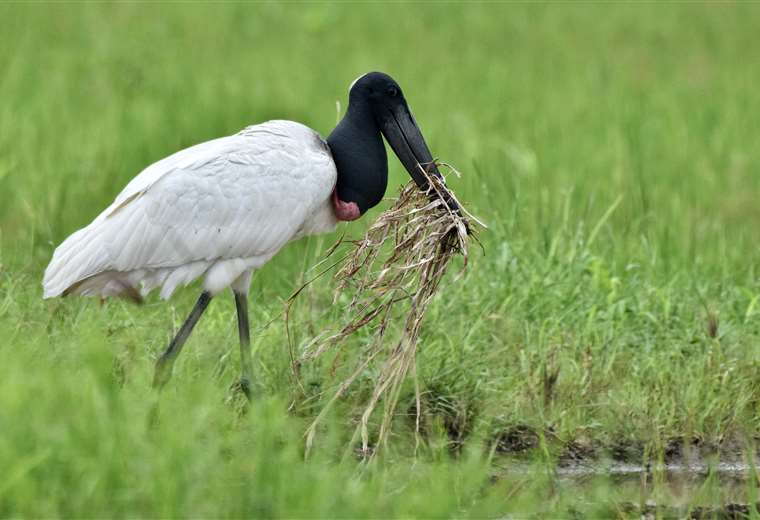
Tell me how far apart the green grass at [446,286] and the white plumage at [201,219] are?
0.27 m

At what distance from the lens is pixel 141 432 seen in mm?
3613

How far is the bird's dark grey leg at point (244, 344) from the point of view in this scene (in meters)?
5.09

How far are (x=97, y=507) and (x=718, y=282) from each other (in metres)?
3.66

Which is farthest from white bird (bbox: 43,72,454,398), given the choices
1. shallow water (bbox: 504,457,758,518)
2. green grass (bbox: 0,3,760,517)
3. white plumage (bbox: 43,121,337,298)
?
shallow water (bbox: 504,457,758,518)

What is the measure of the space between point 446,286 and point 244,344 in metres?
0.81

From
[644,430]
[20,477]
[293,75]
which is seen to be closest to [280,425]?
[20,477]

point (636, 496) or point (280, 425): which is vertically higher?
point (280, 425)

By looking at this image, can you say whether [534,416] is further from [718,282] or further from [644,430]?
[718,282]

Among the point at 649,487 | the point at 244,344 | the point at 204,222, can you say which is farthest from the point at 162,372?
the point at 649,487

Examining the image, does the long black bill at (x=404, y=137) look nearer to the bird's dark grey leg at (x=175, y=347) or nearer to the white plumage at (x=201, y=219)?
the white plumage at (x=201, y=219)

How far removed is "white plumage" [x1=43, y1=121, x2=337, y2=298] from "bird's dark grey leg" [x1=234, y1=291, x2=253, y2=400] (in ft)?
0.46

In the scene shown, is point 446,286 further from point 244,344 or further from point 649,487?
point 649,487

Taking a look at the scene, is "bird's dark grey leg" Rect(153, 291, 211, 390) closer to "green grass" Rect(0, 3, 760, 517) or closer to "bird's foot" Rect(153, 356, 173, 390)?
"bird's foot" Rect(153, 356, 173, 390)

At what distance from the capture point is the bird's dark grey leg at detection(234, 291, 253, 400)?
5094mm
